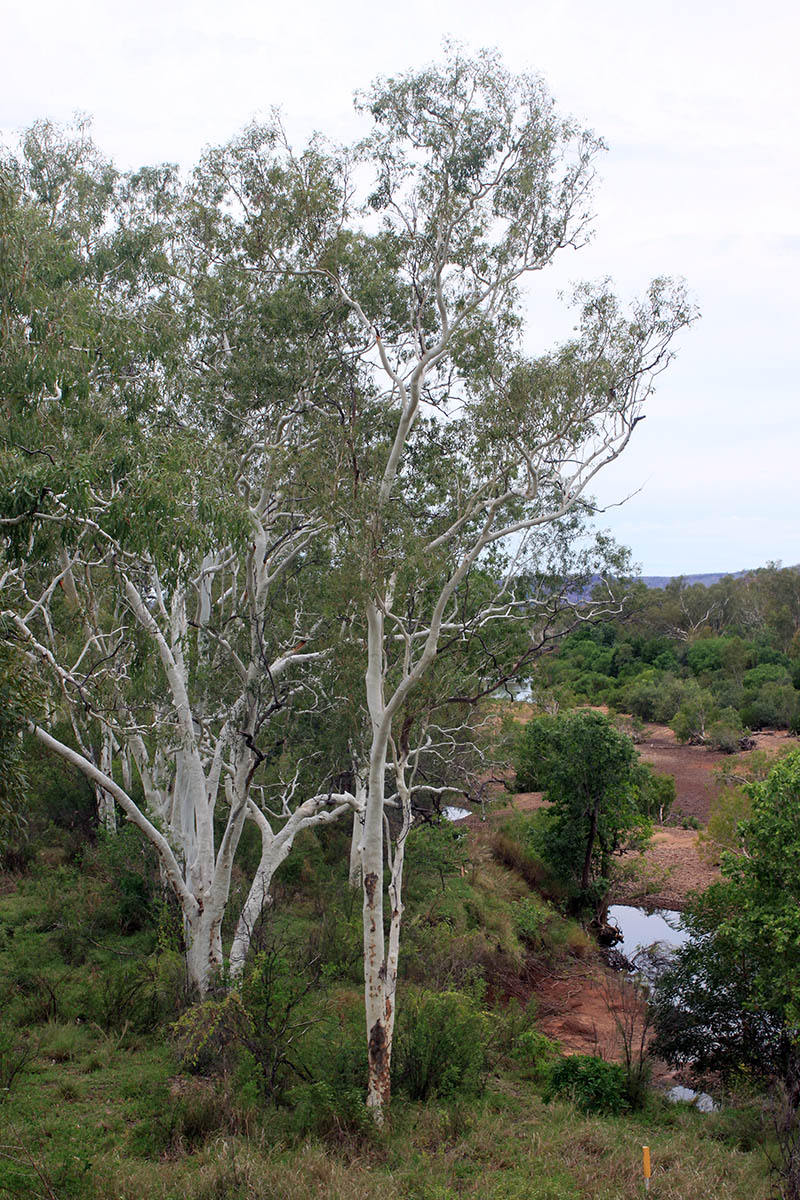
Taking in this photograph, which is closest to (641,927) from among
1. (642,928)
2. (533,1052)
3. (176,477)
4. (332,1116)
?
(642,928)

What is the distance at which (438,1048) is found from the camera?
9.52 metres

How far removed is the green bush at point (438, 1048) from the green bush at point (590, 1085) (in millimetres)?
1070

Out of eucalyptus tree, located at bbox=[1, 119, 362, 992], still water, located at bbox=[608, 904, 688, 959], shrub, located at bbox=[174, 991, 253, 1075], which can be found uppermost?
eucalyptus tree, located at bbox=[1, 119, 362, 992]

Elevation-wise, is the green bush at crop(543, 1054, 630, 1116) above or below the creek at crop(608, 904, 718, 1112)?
above

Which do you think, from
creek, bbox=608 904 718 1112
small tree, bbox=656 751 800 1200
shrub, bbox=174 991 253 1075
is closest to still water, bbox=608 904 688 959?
creek, bbox=608 904 718 1112

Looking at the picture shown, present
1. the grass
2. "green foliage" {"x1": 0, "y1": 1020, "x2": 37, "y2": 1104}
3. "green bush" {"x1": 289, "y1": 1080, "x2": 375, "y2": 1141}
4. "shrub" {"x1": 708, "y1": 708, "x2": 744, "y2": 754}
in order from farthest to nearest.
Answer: "shrub" {"x1": 708, "y1": 708, "x2": 744, "y2": 754}, "green foliage" {"x1": 0, "y1": 1020, "x2": 37, "y2": 1104}, "green bush" {"x1": 289, "y1": 1080, "x2": 375, "y2": 1141}, the grass

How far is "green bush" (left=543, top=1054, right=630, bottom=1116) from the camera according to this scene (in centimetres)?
1018

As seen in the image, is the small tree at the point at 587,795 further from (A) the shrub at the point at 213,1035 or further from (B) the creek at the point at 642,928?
(A) the shrub at the point at 213,1035

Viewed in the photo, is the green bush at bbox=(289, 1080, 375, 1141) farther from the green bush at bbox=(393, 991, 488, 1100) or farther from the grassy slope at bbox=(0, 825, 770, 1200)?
the green bush at bbox=(393, 991, 488, 1100)

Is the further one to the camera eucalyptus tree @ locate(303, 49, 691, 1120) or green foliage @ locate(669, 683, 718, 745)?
green foliage @ locate(669, 683, 718, 745)

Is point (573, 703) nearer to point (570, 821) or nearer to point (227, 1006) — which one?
point (570, 821)

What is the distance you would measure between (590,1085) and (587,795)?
8598 mm

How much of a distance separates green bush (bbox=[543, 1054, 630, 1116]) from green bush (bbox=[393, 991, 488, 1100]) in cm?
107

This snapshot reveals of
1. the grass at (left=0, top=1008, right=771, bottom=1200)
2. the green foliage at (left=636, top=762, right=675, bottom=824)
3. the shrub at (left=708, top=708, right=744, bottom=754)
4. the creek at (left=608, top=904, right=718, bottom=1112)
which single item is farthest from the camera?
the shrub at (left=708, top=708, right=744, bottom=754)
